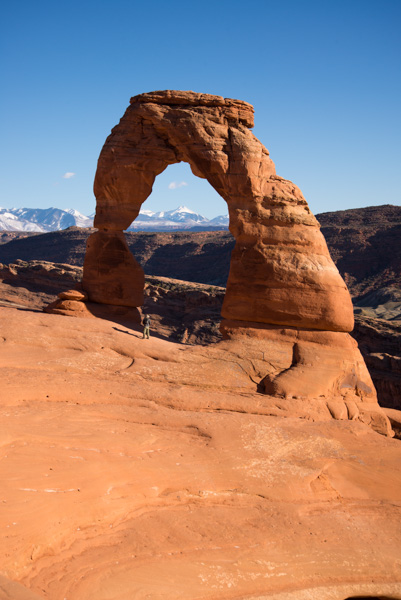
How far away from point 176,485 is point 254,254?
6.91 meters

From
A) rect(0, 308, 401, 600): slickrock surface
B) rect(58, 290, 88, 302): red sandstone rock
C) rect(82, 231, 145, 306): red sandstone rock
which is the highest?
rect(82, 231, 145, 306): red sandstone rock

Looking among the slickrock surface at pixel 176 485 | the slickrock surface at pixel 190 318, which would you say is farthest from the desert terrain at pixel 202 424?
the slickrock surface at pixel 190 318

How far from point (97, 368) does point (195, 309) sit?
22765 millimetres

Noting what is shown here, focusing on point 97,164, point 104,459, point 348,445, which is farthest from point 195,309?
point 104,459

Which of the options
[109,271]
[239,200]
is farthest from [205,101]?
[109,271]

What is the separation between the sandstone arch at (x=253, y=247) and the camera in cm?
1200

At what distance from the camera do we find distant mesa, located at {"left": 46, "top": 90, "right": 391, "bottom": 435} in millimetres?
11828

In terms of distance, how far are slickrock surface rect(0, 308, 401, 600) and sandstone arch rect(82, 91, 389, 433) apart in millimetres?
1159

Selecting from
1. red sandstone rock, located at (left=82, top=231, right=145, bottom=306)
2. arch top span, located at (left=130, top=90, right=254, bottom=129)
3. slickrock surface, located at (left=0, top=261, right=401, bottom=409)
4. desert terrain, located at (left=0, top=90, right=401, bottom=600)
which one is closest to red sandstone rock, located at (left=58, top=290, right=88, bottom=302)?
desert terrain, located at (left=0, top=90, right=401, bottom=600)

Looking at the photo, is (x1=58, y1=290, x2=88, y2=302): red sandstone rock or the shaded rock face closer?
the shaded rock face

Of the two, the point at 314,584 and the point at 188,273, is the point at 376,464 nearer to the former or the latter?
the point at 314,584

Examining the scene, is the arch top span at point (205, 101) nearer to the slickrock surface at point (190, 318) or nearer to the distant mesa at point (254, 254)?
the distant mesa at point (254, 254)

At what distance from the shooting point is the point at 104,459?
723 centimetres

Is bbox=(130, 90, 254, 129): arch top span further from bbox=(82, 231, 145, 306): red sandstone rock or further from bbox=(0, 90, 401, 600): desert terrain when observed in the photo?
bbox=(82, 231, 145, 306): red sandstone rock
